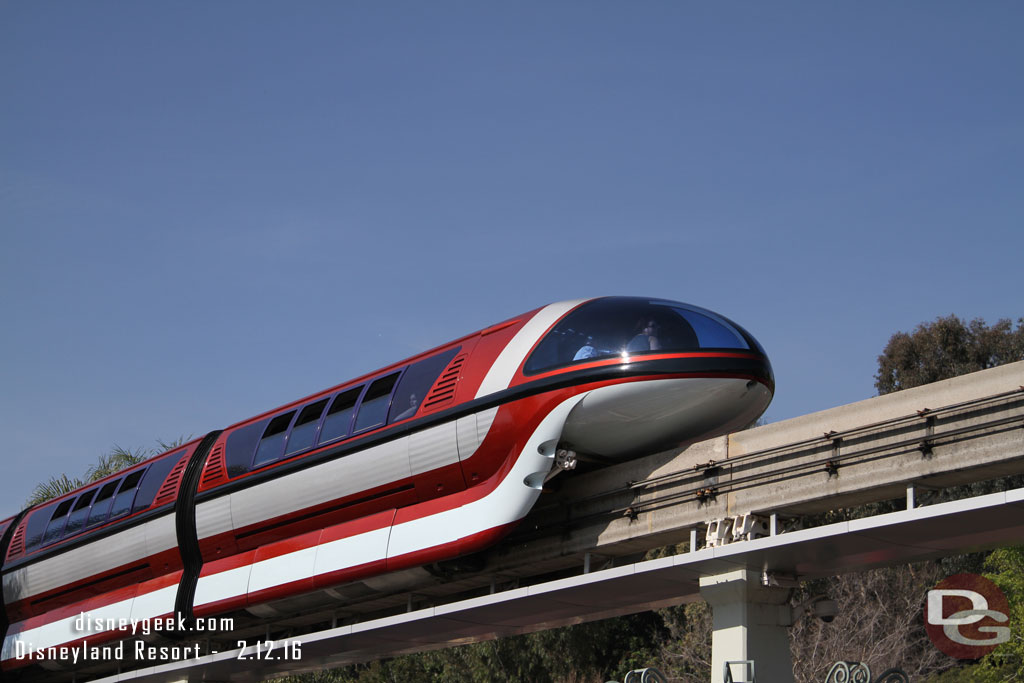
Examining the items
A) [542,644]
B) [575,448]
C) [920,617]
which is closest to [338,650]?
[575,448]

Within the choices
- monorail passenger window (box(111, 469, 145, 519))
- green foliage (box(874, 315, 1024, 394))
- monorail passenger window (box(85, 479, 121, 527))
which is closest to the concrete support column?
monorail passenger window (box(111, 469, 145, 519))

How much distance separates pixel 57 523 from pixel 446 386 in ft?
35.0

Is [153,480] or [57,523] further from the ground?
[153,480]

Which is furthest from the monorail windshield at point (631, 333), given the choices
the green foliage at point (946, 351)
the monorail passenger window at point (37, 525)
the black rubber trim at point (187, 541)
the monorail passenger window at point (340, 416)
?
the green foliage at point (946, 351)

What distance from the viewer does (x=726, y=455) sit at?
38.4 feet

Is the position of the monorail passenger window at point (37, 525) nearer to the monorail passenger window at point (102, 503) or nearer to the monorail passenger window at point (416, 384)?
the monorail passenger window at point (102, 503)

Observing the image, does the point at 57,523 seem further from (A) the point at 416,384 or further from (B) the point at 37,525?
(A) the point at 416,384

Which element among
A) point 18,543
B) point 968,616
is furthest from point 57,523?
point 968,616

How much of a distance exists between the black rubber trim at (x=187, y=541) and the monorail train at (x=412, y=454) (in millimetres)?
29

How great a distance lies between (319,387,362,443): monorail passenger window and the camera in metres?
15.0

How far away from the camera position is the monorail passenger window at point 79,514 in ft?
65.5

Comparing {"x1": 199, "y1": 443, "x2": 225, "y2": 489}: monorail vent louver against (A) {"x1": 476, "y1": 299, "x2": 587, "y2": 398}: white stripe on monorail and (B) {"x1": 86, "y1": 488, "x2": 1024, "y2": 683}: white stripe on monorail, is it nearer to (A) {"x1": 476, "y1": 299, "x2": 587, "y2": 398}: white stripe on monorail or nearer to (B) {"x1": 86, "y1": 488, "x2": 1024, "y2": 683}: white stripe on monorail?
(B) {"x1": 86, "y1": 488, "x2": 1024, "y2": 683}: white stripe on monorail

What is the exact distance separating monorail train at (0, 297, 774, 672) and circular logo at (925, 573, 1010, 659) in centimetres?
1473

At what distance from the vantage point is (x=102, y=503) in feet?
64.5
